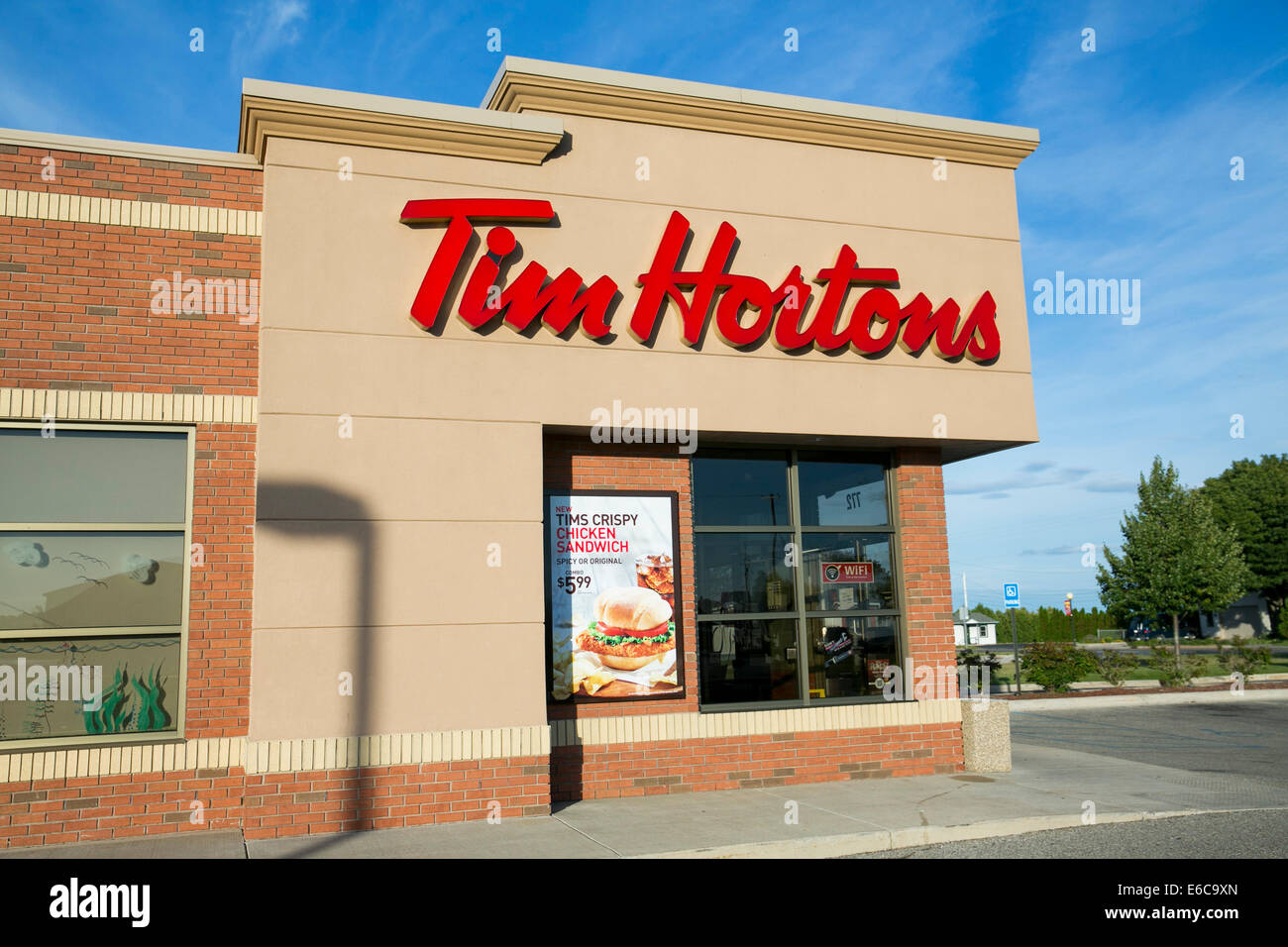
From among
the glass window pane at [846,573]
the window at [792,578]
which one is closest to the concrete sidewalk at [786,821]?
the window at [792,578]

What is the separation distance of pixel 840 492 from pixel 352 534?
6.40 m

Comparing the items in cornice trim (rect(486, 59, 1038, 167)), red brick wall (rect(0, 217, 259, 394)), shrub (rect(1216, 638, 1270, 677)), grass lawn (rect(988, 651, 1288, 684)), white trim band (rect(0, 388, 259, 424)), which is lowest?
grass lawn (rect(988, 651, 1288, 684))

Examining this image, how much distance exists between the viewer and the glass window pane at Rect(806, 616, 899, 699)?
12.4 metres

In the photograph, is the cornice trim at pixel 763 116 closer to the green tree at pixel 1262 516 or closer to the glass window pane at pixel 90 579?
the glass window pane at pixel 90 579

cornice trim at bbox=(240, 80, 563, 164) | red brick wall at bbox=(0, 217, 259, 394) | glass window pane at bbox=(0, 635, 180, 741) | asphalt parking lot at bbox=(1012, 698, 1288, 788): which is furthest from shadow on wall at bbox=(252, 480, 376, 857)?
asphalt parking lot at bbox=(1012, 698, 1288, 788)

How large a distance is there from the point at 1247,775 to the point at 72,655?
14026 mm

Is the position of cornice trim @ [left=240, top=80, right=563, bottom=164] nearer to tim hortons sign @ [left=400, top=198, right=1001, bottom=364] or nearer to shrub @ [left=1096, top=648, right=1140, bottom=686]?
tim hortons sign @ [left=400, top=198, right=1001, bottom=364]

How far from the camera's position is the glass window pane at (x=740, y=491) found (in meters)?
12.3

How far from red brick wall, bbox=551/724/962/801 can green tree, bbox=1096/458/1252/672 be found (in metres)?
36.2

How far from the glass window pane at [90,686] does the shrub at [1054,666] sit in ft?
76.1

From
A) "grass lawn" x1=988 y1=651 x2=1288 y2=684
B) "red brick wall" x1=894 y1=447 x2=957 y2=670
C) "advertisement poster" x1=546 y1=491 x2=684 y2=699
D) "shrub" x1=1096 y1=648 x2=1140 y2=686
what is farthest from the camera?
"grass lawn" x1=988 y1=651 x2=1288 y2=684

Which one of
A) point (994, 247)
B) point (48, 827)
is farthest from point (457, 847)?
point (994, 247)
